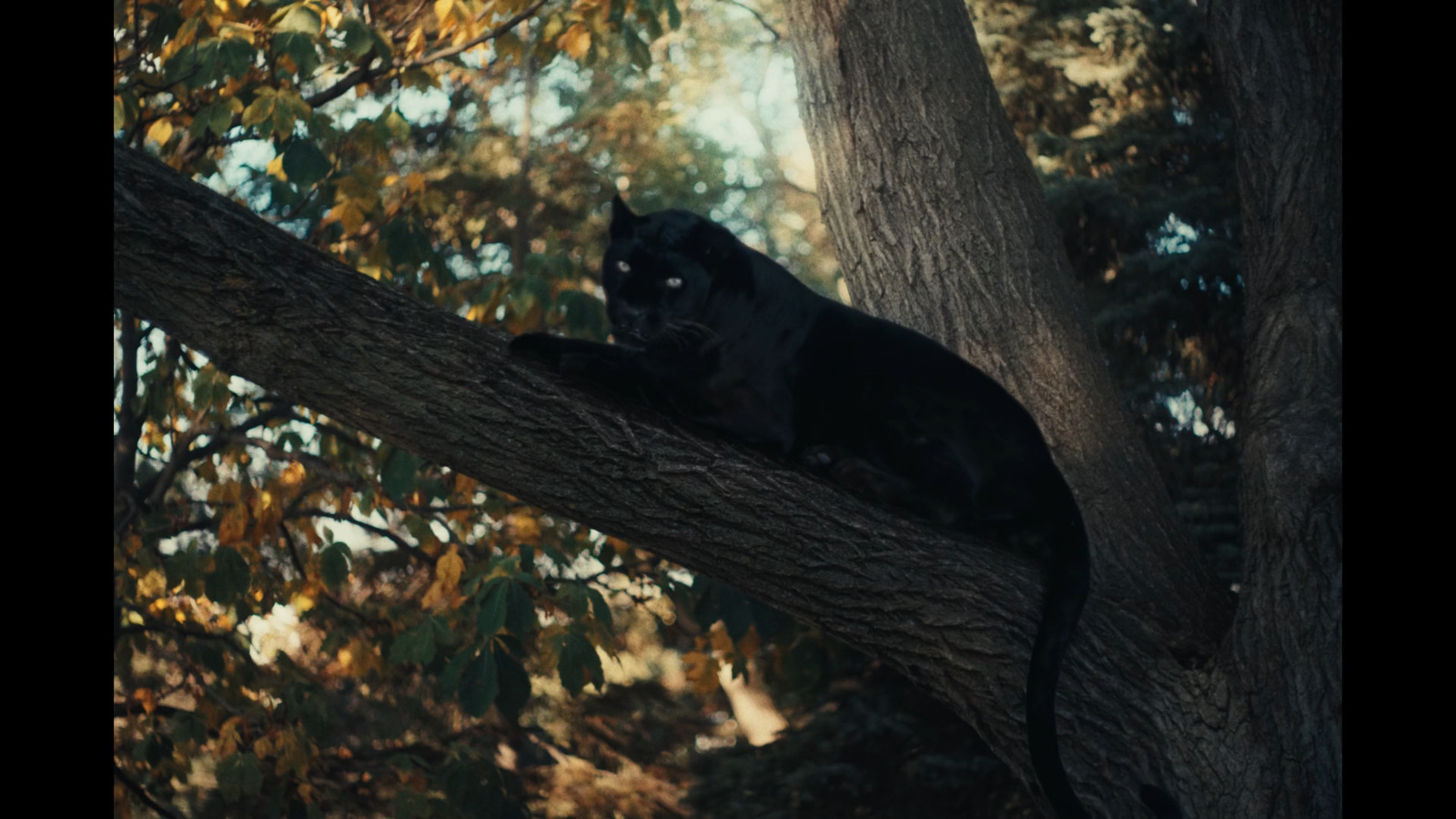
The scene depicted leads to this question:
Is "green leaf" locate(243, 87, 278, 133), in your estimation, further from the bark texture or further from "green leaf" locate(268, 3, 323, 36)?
the bark texture

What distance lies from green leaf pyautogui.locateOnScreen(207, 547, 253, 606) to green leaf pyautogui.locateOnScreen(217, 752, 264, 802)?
679mm

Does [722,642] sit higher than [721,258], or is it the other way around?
[721,258]

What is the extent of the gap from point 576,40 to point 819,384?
9.62 feet

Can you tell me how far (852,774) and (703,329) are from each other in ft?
10.2

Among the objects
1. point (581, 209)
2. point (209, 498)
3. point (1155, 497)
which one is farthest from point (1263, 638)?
point (581, 209)

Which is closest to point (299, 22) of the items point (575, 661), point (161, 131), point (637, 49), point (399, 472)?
point (161, 131)

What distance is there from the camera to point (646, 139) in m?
9.94

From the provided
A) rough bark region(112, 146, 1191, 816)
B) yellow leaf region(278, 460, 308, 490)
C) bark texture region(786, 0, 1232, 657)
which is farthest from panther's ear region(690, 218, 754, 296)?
yellow leaf region(278, 460, 308, 490)

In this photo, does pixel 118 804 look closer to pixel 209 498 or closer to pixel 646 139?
pixel 209 498

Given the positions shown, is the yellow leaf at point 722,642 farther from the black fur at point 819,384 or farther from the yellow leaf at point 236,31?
the yellow leaf at point 236,31

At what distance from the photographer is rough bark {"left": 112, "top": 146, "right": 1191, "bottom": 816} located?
8.38 ft

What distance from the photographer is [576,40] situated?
5254 millimetres

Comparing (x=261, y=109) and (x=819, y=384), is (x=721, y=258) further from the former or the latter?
(x=261, y=109)

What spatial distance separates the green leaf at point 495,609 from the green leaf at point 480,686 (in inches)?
7.2
